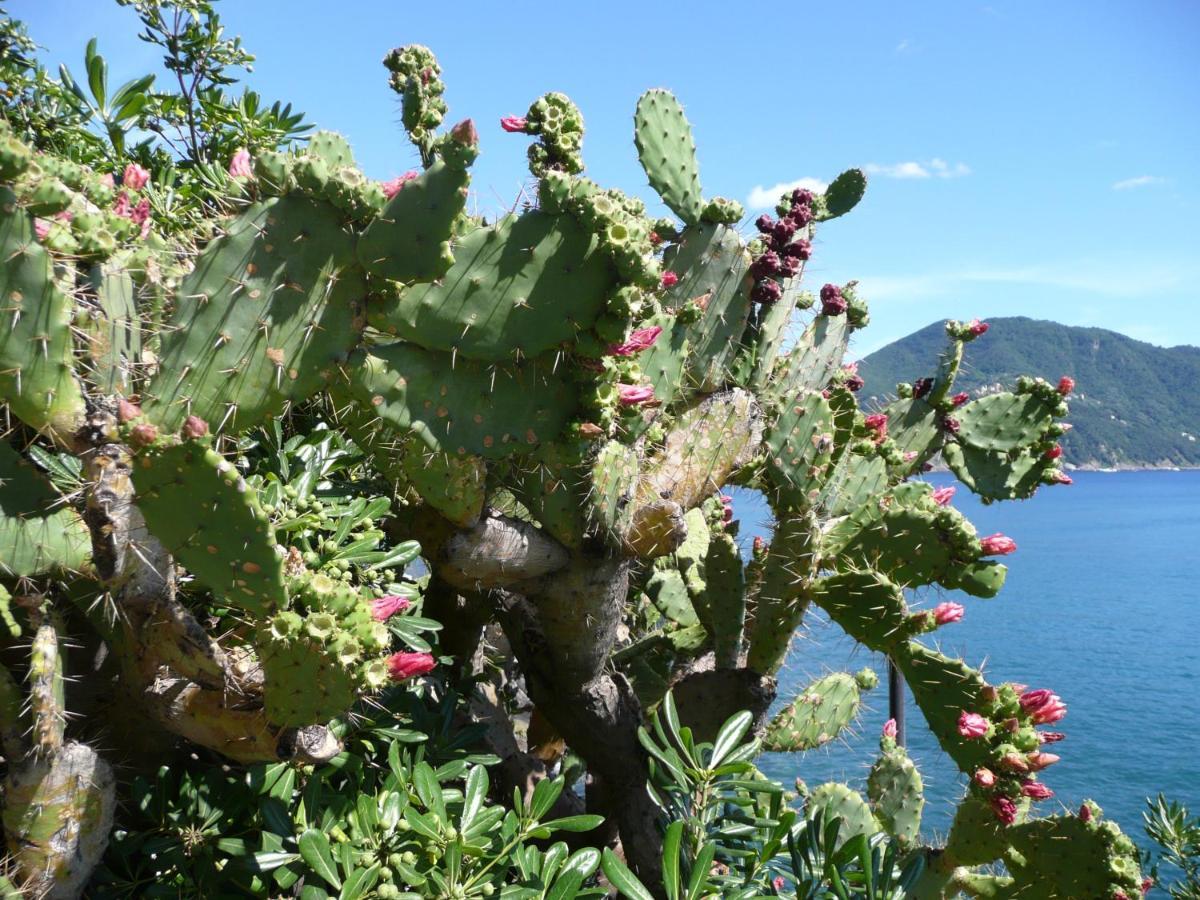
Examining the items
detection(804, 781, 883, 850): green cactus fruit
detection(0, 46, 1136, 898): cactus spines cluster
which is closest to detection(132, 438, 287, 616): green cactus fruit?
detection(0, 46, 1136, 898): cactus spines cluster

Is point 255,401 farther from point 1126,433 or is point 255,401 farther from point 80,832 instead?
point 1126,433


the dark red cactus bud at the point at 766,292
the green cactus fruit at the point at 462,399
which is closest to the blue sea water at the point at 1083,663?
the dark red cactus bud at the point at 766,292

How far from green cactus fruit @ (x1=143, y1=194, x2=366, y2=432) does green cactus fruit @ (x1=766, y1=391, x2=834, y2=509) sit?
1680 mm

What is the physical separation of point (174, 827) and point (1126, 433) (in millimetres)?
99051

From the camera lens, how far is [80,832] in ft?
5.14

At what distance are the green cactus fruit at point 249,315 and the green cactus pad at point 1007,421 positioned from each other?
11.0 feet

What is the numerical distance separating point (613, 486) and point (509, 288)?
75cm

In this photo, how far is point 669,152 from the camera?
111 inches

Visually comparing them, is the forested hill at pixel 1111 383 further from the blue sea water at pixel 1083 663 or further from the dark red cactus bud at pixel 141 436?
the dark red cactus bud at pixel 141 436

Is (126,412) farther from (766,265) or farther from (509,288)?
(766,265)

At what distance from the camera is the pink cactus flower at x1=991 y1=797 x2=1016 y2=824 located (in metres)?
2.48

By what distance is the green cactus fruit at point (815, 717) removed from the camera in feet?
13.1

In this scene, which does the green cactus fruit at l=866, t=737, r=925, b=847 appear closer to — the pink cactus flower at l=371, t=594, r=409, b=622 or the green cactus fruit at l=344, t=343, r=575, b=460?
the green cactus fruit at l=344, t=343, r=575, b=460

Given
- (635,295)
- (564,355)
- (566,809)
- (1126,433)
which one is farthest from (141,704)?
(1126,433)
